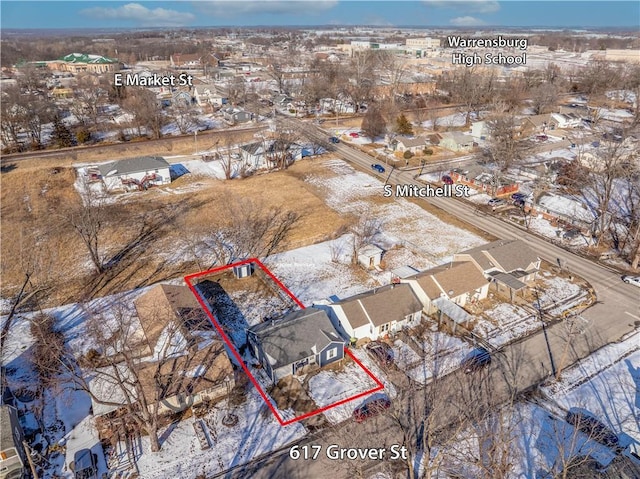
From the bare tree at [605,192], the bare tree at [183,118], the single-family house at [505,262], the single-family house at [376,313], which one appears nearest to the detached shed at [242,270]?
the single-family house at [376,313]

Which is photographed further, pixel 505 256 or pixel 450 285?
pixel 505 256

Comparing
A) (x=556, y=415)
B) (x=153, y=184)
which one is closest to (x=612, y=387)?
(x=556, y=415)

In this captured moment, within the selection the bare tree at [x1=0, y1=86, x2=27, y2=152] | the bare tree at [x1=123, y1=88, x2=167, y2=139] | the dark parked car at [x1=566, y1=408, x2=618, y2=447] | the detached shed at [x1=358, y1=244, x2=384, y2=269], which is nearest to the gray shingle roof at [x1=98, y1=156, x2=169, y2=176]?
the bare tree at [x1=123, y1=88, x2=167, y2=139]

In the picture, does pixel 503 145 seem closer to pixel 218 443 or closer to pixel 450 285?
pixel 450 285

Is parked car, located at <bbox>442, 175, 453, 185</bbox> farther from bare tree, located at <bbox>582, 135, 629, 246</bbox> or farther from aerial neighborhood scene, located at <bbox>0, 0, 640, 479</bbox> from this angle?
bare tree, located at <bbox>582, 135, 629, 246</bbox>

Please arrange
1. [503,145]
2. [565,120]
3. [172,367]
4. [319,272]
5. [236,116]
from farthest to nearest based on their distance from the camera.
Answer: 1. [236,116]
2. [565,120]
3. [503,145]
4. [319,272]
5. [172,367]

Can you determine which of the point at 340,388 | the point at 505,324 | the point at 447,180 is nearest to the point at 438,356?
the point at 505,324
